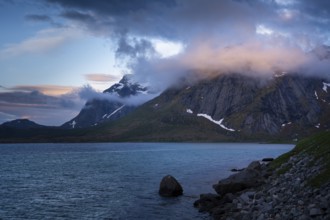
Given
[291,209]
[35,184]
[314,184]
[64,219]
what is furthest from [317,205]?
[35,184]

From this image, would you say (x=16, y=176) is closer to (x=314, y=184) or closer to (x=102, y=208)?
(x=102, y=208)

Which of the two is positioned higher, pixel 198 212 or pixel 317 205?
pixel 317 205

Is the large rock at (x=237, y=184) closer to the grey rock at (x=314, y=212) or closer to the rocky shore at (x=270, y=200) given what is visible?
the rocky shore at (x=270, y=200)

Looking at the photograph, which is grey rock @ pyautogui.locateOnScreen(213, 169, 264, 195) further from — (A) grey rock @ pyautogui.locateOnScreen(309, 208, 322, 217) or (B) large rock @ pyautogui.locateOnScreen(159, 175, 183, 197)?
(A) grey rock @ pyautogui.locateOnScreen(309, 208, 322, 217)

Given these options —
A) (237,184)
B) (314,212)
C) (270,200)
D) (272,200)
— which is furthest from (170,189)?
(314,212)

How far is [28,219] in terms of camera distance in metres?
47.6

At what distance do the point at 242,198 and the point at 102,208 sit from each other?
1986cm

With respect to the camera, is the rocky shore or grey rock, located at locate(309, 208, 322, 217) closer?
grey rock, located at locate(309, 208, 322, 217)

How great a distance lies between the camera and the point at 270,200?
128 ft

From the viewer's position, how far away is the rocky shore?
98.9 feet

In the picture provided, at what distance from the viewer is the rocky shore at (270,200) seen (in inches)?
1187

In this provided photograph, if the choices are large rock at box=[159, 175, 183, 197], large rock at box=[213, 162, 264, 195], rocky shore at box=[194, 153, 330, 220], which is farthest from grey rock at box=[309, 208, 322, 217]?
large rock at box=[159, 175, 183, 197]

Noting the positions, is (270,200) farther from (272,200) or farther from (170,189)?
(170,189)

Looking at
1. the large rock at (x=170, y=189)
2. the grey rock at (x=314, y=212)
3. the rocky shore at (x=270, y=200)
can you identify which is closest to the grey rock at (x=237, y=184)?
the rocky shore at (x=270, y=200)
